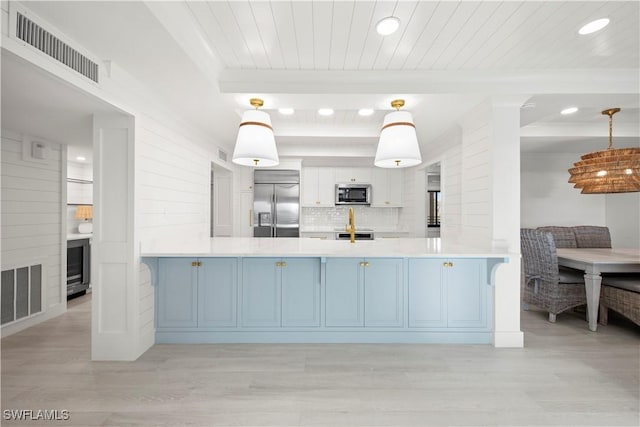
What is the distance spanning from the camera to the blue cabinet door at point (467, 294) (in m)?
2.84

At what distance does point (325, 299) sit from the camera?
2844mm

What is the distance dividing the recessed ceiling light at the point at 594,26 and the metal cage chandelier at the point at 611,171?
5.39ft

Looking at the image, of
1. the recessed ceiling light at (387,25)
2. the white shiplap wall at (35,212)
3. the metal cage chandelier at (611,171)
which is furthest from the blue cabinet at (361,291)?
the white shiplap wall at (35,212)

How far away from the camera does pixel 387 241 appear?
3471 mm

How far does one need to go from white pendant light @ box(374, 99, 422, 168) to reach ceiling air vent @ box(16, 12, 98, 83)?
2.31 meters

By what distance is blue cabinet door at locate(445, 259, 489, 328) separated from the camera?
9.32 feet

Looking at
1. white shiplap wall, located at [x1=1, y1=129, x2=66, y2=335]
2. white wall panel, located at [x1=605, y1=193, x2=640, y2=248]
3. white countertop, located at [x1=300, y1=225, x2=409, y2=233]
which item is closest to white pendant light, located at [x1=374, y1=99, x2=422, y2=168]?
white countertop, located at [x1=300, y1=225, x2=409, y2=233]

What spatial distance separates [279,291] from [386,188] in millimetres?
3862

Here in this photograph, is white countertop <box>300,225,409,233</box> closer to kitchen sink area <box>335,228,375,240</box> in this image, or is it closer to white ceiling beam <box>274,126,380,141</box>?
kitchen sink area <box>335,228,375,240</box>

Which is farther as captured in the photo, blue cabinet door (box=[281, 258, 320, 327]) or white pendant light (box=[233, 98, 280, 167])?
blue cabinet door (box=[281, 258, 320, 327])

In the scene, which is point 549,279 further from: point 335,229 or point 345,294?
point 335,229

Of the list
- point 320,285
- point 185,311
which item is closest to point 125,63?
point 185,311

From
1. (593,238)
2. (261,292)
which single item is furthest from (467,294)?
(593,238)

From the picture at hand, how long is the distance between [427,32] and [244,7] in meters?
1.25
